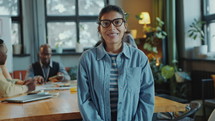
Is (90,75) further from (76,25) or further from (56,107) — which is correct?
(76,25)

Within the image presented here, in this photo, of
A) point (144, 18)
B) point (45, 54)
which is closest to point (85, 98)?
point (45, 54)

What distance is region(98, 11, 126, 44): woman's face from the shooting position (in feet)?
5.08

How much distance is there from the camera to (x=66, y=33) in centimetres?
597

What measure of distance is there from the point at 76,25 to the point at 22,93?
3633 mm

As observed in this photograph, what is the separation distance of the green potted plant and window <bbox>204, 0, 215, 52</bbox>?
0.10 metres

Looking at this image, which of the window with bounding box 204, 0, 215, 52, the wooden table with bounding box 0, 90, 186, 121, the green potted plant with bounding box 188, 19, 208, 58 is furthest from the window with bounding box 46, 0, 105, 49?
the wooden table with bounding box 0, 90, 186, 121

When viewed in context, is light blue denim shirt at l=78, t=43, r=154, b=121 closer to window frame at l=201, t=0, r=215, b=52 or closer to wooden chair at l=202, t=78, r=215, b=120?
wooden chair at l=202, t=78, r=215, b=120

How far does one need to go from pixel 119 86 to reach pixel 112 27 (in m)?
0.31

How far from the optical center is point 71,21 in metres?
5.94

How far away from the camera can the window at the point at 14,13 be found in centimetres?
563

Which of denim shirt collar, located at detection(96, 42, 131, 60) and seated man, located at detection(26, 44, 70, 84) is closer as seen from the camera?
denim shirt collar, located at detection(96, 42, 131, 60)

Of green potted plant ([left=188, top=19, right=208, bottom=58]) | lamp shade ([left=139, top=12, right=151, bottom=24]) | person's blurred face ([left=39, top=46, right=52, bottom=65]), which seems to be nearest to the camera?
person's blurred face ([left=39, top=46, right=52, bottom=65])

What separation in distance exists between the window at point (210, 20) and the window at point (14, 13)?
346 centimetres

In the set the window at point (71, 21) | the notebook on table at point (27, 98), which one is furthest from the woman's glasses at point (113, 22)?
the window at point (71, 21)
